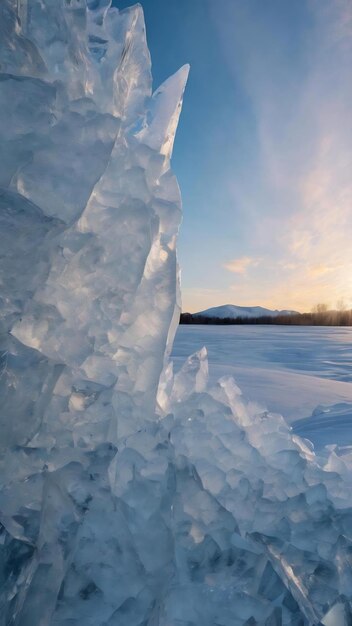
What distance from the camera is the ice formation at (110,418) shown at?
856 millimetres

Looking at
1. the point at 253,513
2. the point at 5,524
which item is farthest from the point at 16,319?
the point at 253,513

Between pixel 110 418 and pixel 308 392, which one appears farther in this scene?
pixel 308 392

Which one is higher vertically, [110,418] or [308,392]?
[110,418]

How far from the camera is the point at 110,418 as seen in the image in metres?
1.08

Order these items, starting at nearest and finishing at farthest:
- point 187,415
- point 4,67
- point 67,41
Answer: point 4,67
point 67,41
point 187,415

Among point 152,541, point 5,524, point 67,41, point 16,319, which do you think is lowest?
point 152,541

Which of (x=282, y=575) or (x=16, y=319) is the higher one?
(x=16, y=319)

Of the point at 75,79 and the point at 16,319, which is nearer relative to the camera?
the point at 16,319

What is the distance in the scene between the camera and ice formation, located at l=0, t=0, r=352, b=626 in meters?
0.86

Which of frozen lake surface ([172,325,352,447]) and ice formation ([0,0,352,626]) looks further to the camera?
frozen lake surface ([172,325,352,447])

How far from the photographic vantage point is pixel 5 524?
81cm

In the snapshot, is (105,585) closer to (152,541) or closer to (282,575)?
(152,541)

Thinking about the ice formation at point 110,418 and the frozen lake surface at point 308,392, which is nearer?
the ice formation at point 110,418

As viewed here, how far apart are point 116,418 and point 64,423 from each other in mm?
163
